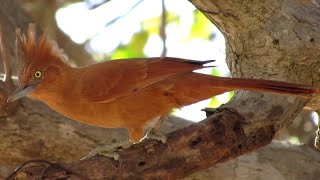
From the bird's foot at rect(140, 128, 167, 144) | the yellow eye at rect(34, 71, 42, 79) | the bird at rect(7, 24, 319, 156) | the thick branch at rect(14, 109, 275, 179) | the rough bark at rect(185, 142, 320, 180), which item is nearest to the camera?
the thick branch at rect(14, 109, 275, 179)

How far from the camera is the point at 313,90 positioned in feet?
10.9

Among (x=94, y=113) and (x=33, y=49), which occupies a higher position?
(x=33, y=49)

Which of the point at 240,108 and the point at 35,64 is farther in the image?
the point at 35,64

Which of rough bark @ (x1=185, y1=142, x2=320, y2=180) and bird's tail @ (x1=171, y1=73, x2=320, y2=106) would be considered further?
rough bark @ (x1=185, y1=142, x2=320, y2=180)

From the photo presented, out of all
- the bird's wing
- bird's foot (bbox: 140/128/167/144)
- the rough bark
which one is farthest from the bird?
the rough bark

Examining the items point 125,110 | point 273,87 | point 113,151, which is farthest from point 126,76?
point 273,87

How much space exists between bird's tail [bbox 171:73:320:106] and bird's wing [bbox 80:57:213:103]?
0.20ft

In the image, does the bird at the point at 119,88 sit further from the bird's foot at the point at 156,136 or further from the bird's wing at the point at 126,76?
the bird's foot at the point at 156,136

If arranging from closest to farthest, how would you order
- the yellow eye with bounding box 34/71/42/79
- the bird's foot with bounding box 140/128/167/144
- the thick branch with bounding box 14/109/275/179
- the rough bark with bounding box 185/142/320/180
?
the thick branch with bounding box 14/109/275/179
the bird's foot with bounding box 140/128/167/144
the yellow eye with bounding box 34/71/42/79
the rough bark with bounding box 185/142/320/180

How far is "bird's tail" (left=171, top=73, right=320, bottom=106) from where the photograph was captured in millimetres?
3328

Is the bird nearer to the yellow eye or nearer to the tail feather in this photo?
the yellow eye

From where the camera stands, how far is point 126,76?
381 centimetres

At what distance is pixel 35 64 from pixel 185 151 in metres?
0.99

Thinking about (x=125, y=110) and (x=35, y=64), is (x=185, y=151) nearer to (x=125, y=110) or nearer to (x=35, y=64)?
(x=125, y=110)
